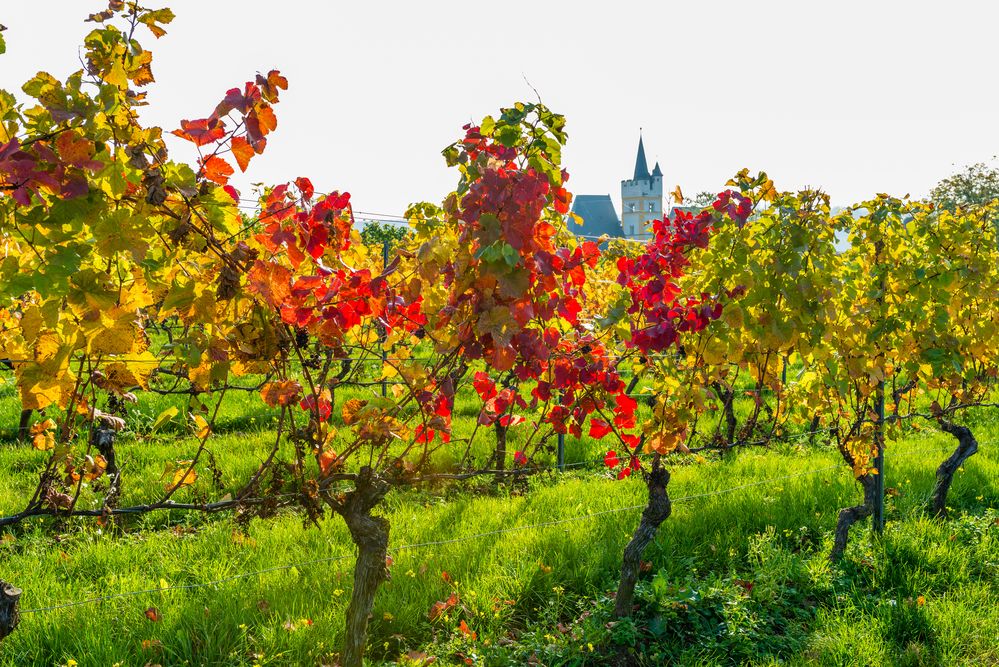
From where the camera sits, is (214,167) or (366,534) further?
(366,534)

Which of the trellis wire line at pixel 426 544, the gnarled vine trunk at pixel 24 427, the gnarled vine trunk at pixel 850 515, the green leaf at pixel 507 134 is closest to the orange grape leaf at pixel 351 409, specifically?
the green leaf at pixel 507 134

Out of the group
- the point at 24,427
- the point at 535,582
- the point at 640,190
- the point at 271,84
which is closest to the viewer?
the point at 271,84

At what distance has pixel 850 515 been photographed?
4.11 meters

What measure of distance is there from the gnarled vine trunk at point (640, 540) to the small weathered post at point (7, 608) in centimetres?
232

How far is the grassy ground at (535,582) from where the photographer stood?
300 cm

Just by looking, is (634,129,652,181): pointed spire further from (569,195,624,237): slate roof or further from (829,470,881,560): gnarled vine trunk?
(829,470,881,560): gnarled vine trunk

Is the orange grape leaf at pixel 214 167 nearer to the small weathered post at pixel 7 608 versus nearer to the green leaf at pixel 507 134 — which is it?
the green leaf at pixel 507 134

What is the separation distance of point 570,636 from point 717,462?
2.84m

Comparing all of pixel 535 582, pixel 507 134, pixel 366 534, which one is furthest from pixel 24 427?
pixel 507 134

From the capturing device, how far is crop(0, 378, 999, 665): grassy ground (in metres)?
3.00

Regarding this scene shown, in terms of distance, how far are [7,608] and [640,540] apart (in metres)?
2.41

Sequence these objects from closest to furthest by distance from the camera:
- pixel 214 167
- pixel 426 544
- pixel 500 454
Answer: pixel 214 167, pixel 426 544, pixel 500 454

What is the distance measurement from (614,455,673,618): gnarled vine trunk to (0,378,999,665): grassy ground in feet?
0.31

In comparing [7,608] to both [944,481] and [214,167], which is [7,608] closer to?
[214,167]
